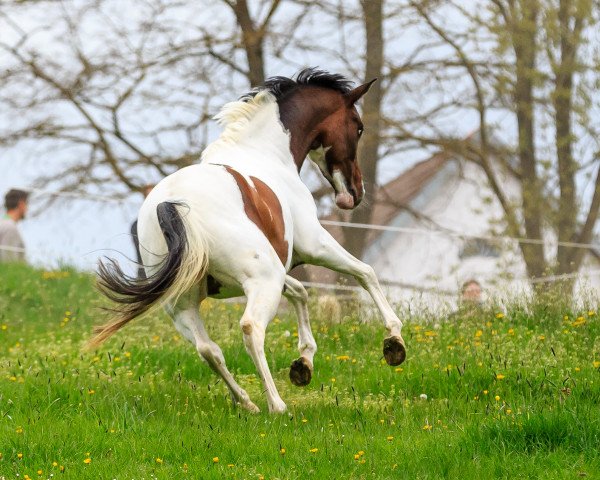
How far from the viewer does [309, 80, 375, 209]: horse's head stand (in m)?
8.68

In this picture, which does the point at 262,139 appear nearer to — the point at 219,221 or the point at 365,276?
the point at 365,276

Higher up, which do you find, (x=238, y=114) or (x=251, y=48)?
(x=251, y=48)

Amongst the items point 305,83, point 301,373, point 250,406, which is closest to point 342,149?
point 305,83

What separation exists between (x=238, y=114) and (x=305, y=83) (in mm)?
717

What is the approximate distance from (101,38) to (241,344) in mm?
11381

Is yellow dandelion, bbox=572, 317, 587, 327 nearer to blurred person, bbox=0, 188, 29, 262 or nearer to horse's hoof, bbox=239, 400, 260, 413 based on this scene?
horse's hoof, bbox=239, 400, 260, 413

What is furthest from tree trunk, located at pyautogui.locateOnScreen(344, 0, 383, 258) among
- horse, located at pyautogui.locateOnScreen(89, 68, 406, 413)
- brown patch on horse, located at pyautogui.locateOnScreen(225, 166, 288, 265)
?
brown patch on horse, located at pyautogui.locateOnScreen(225, 166, 288, 265)

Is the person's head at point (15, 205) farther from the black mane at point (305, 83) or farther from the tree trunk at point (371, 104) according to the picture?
the black mane at point (305, 83)

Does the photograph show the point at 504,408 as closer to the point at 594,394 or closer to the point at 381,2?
the point at 594,394

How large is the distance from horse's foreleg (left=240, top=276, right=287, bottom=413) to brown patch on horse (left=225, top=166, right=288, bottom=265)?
1.18 ft

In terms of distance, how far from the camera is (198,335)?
284 inches

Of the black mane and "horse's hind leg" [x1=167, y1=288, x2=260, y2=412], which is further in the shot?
the black mane

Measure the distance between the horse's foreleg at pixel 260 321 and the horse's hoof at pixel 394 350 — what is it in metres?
0.98

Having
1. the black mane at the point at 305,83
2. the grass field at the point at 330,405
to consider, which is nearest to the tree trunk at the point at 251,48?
the grass field at the point at 330,405
